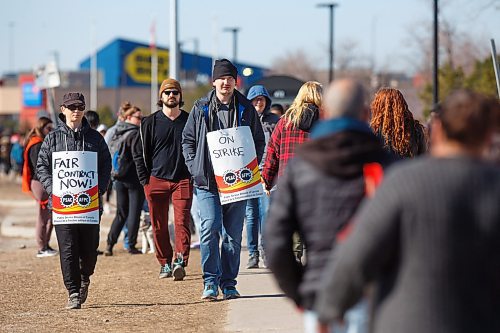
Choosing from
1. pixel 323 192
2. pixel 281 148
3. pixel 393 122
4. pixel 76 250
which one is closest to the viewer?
pixel 323 192

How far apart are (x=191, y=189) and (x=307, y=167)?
6.83m

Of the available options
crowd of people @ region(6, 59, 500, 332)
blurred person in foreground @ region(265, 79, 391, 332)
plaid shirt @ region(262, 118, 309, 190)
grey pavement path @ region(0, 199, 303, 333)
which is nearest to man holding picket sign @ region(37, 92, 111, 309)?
grey pavement path @ region(0, 199, 303, 333)

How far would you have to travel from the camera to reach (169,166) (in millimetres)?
11633

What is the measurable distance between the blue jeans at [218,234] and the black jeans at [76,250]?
0.99m

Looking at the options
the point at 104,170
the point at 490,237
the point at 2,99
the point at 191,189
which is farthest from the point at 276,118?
the point at 2,99

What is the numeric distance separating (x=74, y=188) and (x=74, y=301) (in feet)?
3.42

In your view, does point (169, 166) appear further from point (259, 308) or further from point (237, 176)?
point (259, 308)

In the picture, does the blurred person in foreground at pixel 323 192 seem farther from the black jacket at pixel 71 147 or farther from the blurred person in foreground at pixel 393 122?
the black jacket at pixel 71 147

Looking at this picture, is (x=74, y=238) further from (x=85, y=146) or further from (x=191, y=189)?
(x=191, y=189)

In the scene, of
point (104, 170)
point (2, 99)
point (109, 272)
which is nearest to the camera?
point (104, 170)

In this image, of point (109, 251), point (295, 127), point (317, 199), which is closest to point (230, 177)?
point (295, 127)

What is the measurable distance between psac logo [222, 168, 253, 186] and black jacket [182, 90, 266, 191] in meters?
0.15

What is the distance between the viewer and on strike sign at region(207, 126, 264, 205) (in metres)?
10.0

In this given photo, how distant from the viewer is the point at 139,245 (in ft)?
53.9
